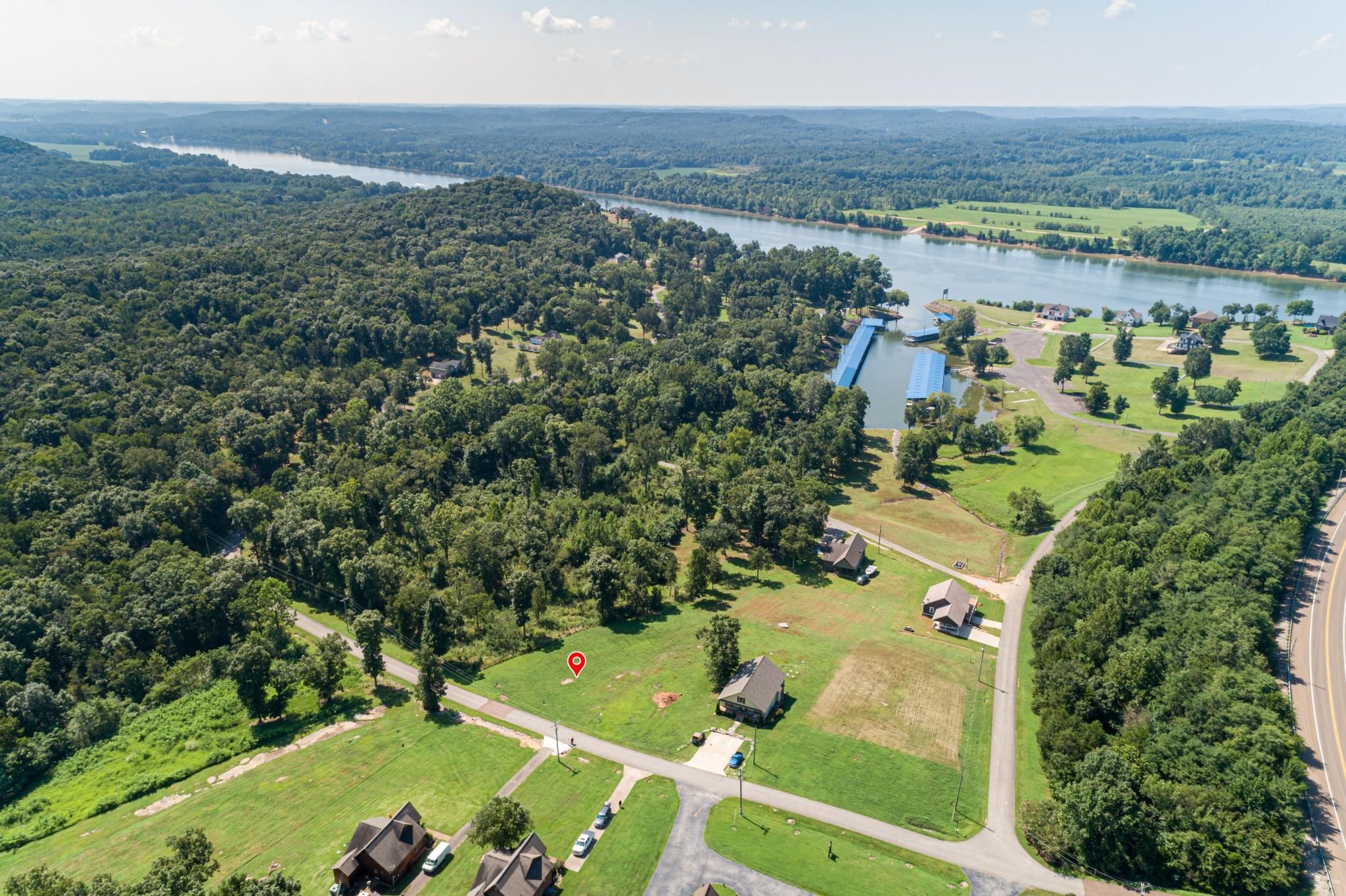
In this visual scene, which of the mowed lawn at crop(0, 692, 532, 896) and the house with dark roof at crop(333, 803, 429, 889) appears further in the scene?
the mowed lawn at crop(0, 692, 532, 896)


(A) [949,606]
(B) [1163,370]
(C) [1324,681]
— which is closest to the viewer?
(C) [1324,681]

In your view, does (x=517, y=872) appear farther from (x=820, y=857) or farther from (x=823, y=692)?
(x=823, y=692)

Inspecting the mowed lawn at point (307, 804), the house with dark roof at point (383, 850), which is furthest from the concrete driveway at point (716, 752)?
the house with dark roof at point (383, 850)

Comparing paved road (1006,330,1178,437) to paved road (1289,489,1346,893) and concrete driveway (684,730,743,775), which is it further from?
concrete driveway (684,730,743,775)

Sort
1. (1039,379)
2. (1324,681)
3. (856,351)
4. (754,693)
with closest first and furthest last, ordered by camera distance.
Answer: (1324,681), (754,693), (1039,379), (856,351)

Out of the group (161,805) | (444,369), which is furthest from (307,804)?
(444,369)

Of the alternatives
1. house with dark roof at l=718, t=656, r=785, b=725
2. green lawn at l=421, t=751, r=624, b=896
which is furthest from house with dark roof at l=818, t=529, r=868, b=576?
green lawn at l=421, t=751, r=624, b=896
